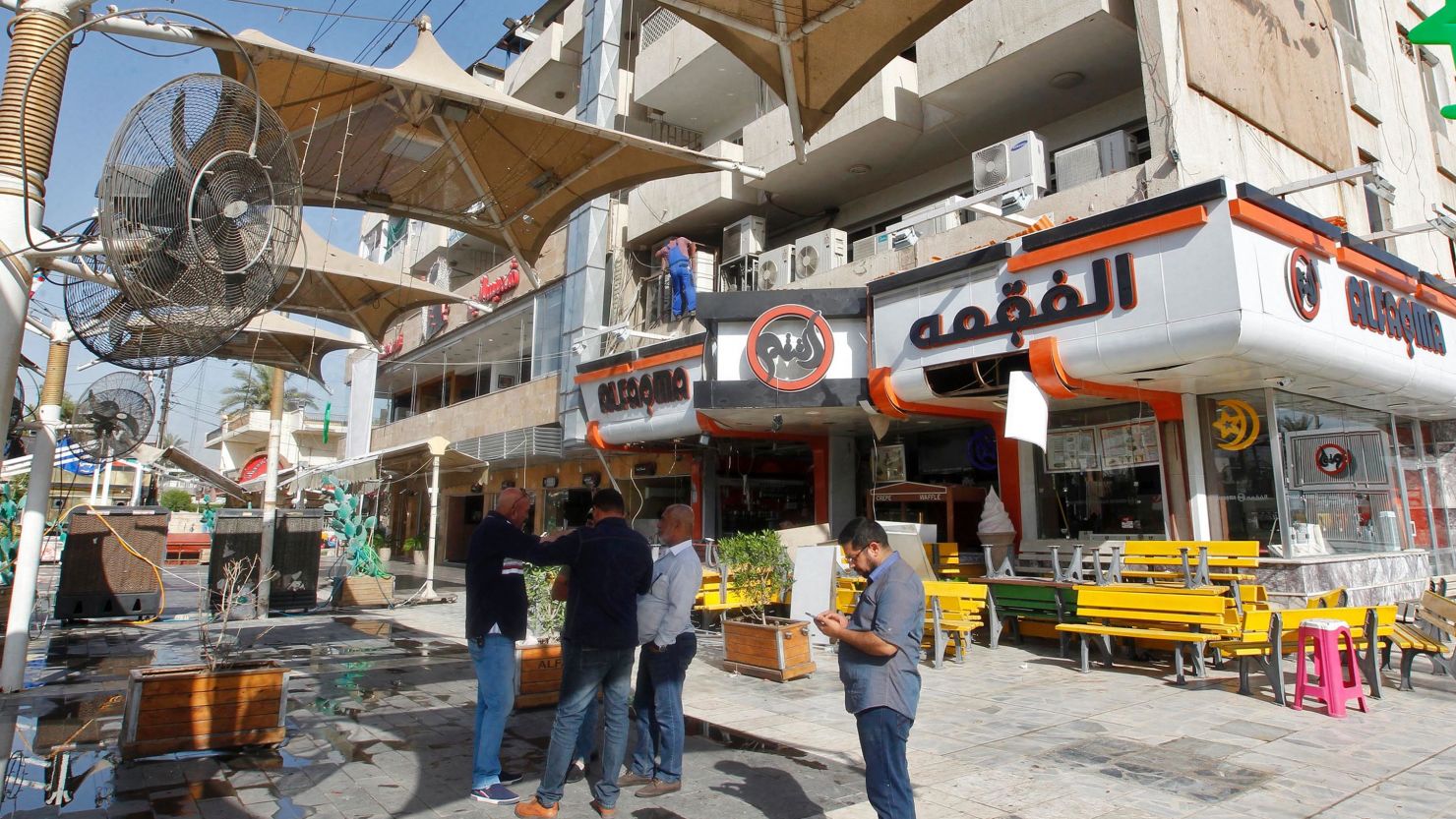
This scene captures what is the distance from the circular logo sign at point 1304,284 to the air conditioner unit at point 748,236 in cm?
1121

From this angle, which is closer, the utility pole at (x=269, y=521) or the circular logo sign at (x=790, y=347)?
the circular logo sign at (x=790, y=347)

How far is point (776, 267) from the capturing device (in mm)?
17859

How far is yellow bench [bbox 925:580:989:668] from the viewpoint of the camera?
9617mm

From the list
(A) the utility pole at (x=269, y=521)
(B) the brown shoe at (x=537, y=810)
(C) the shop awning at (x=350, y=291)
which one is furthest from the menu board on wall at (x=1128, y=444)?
(A) the utility pole at (x=269, y=521)

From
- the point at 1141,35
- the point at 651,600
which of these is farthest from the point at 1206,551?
the point at 651,600

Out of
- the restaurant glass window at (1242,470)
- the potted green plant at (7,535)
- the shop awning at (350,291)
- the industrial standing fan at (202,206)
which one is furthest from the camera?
the potted green plant at (7,535)

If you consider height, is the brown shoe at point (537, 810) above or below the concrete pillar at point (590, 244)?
below

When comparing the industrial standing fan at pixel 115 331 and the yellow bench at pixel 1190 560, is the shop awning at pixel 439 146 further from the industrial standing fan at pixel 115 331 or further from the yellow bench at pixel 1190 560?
the yellow bench at pixel 1190 560

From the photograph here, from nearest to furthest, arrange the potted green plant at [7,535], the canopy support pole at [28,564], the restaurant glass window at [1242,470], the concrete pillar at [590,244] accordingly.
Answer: the canopy support pole at [28,564], the restaurant glass window at [1242,470], the potted green plant at [7,535], the concrete pillar at [590,244]

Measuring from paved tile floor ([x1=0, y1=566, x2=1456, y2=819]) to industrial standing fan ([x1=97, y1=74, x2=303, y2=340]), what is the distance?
2870 mm

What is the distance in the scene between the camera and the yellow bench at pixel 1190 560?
33.2ft

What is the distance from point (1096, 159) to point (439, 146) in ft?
31.3

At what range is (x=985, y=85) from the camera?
14.0 meters

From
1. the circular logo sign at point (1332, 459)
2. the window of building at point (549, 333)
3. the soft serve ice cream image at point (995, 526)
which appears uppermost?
the window of building at point (549, 333)
